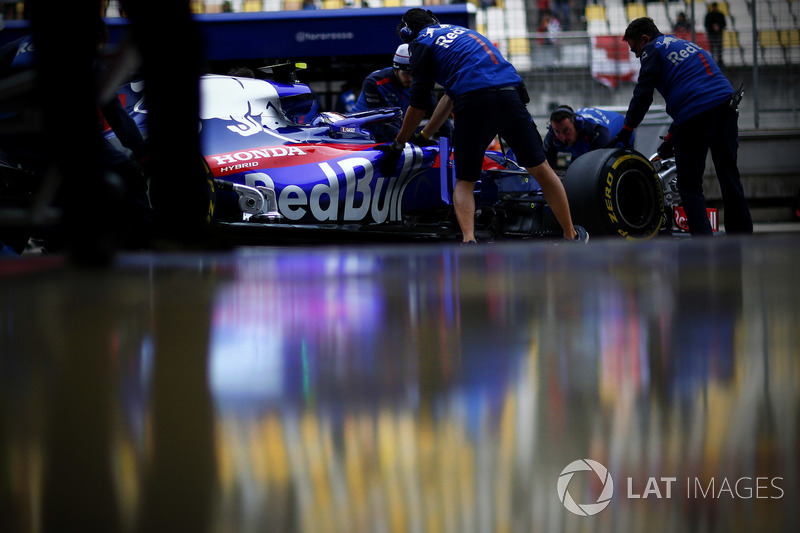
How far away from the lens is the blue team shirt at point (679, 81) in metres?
4.13

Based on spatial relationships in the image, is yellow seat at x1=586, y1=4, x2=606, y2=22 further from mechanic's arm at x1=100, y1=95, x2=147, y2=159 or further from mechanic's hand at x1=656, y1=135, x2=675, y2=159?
mechanic's arm at x1=100, y1=95, x2=147, y2=159

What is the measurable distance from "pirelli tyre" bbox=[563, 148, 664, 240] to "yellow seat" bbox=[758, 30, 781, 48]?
18.2 feet

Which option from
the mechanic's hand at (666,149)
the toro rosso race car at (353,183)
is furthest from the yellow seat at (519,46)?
the toro rosso race car at (353,183)

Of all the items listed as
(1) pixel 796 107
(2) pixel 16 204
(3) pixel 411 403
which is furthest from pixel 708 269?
(1) pixel 796 107

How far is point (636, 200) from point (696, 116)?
640 millimetres

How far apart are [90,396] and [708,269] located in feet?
3.52

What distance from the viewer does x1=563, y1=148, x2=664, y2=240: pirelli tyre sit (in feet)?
14.2

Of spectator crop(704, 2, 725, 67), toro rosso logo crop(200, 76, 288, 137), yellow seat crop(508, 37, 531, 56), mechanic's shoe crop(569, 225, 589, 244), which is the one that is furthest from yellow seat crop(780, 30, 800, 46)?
toro rosso logo crop(200, 76, 288, 137)

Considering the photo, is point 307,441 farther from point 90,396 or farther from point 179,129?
point 179,129

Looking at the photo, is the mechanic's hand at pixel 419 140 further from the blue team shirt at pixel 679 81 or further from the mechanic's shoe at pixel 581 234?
the blue team shirt at pixel 679 81

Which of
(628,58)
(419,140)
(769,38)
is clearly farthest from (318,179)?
(769,38)

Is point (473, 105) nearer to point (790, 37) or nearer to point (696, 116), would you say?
point (696, 116)

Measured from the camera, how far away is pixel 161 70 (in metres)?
0.75

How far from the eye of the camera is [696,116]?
13.6 ft
